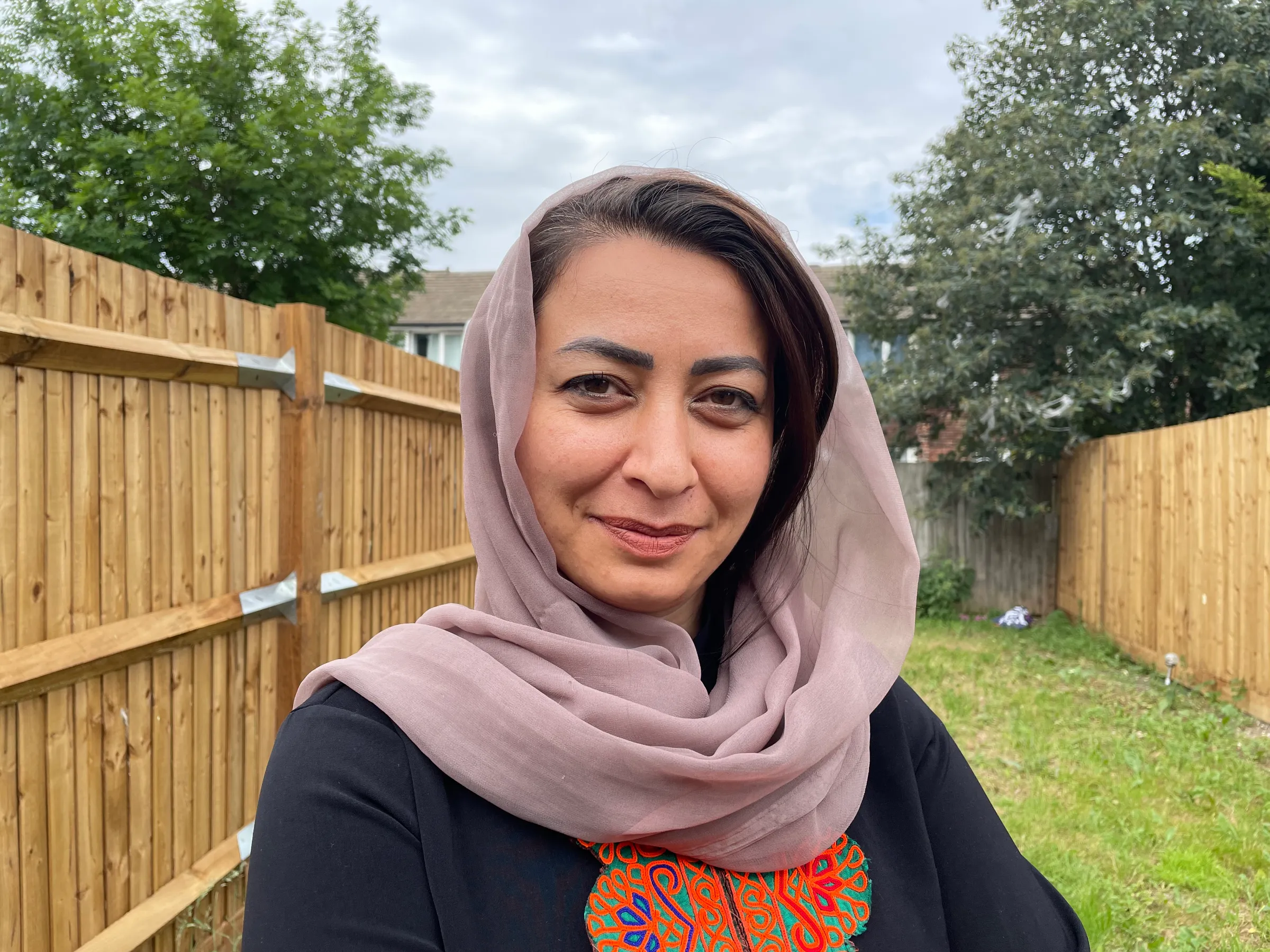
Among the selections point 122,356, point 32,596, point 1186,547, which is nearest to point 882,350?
point 1186,547

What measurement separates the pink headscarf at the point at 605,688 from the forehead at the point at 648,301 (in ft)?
0.19

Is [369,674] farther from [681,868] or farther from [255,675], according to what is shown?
[255,675]

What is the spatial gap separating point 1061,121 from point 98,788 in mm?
11391

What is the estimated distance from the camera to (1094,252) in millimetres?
10492

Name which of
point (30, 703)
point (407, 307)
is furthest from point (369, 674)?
point (407, 307)

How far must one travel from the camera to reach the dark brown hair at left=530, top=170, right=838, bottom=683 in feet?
4.50

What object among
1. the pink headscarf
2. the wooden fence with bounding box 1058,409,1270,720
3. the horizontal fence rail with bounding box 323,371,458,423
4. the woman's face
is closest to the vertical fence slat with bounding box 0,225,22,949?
the pink headscarf

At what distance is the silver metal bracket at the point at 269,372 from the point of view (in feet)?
12.1

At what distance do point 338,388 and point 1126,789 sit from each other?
15.4ft

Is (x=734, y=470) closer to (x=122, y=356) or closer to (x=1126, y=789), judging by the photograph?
(x=122, y=356)

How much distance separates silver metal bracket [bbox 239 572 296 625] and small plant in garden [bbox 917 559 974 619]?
8936mm

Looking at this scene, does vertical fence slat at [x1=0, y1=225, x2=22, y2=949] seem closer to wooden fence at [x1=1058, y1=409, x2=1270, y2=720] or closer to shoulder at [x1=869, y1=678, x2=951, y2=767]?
shoulder at [x1=869, y1=678, x2=951, y2=767]

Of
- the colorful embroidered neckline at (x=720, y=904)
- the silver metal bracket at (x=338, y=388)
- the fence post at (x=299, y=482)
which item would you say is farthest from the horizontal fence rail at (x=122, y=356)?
the colorful embroidered neckline at (x=720, y=904)

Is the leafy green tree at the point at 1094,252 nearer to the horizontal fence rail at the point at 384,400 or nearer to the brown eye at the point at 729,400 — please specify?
the horizontal fence rail at the point at 384,400
